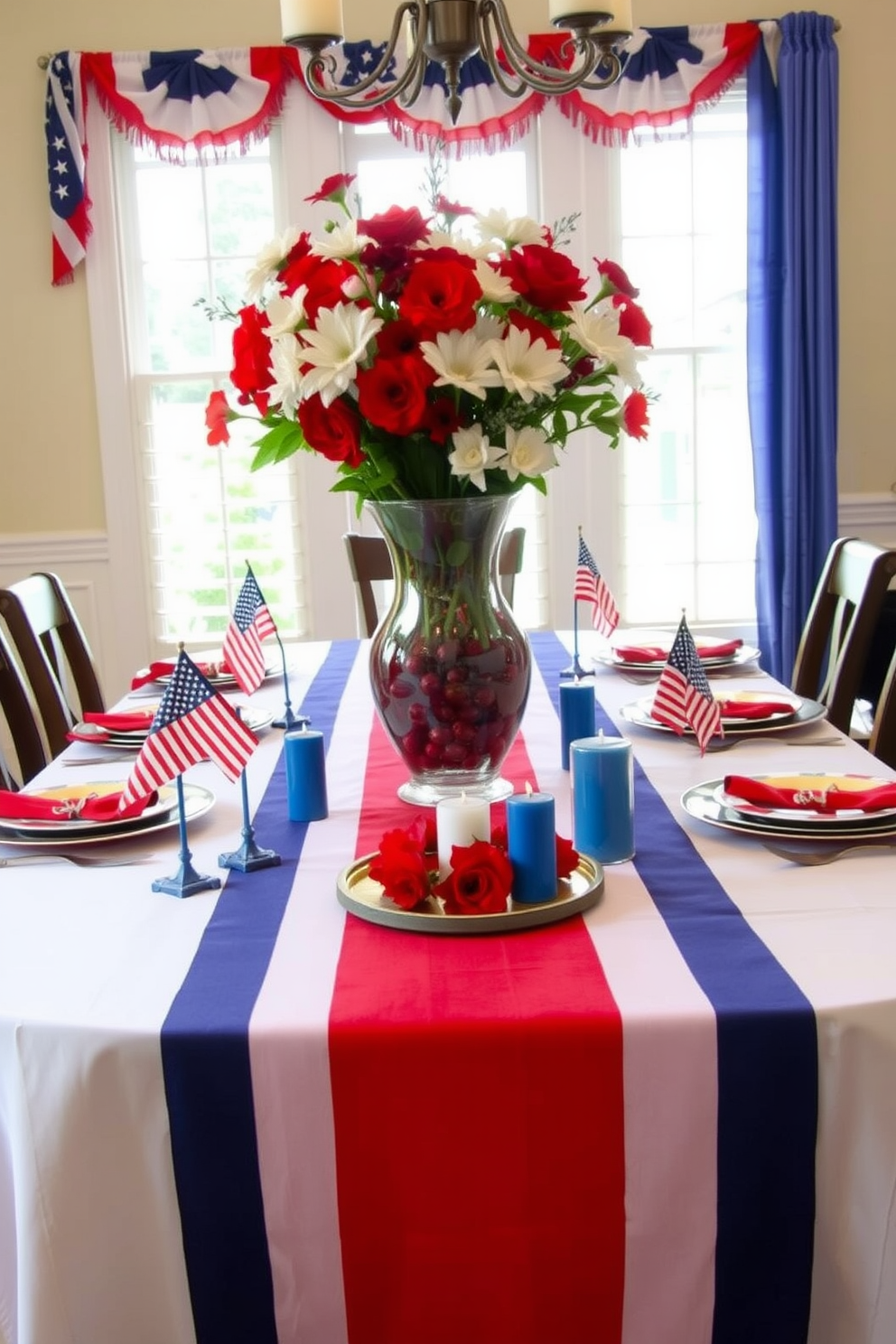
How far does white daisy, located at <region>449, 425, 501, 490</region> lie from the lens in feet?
4.24

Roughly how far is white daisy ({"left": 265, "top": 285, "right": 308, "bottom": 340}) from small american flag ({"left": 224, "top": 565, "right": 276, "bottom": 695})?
21.1 inches

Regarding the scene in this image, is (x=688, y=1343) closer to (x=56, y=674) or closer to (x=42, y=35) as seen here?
(x=56, y=674)

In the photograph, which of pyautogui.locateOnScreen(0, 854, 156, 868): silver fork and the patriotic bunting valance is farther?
the patriotic bunting valance

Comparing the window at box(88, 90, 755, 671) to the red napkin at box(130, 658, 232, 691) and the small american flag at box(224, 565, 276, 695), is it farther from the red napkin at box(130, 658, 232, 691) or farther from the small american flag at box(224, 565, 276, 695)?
the small american flag at box(224, 565, 276, 695)

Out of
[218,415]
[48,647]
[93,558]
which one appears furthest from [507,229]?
[93,558]

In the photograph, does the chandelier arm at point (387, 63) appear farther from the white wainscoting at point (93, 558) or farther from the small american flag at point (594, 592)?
the white wainscoting at point (93, 558)

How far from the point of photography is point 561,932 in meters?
1.10

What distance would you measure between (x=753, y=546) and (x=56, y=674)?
2.51 m

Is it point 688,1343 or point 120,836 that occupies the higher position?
point 120,836

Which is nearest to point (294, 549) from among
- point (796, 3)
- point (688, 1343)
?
point (796, 3)

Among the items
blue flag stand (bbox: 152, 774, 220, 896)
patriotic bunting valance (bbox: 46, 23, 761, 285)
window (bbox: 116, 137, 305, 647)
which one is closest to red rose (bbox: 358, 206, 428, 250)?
blue flag stand (bbox: 152, 774, 220, 896)

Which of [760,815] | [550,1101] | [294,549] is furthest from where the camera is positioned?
[294,549]

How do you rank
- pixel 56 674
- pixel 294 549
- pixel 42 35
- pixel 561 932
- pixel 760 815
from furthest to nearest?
pixel 294 549
pixel 42 35
pixel 56 674
pixel 760 815
pixel 561 932

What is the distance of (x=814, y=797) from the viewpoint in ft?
4.54
